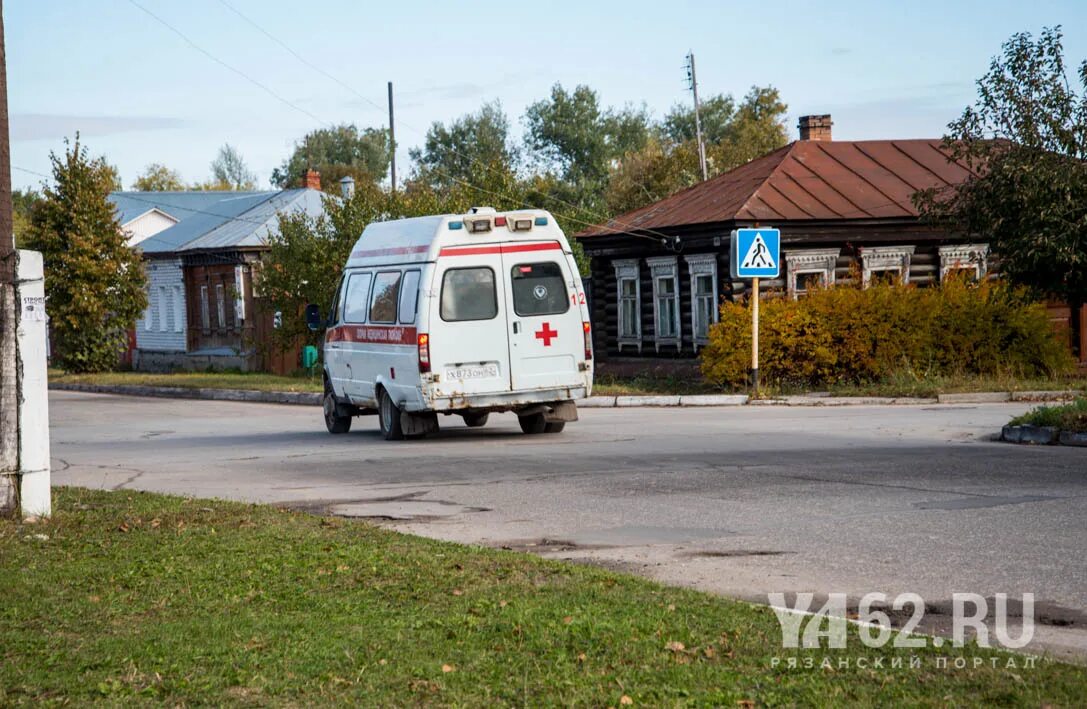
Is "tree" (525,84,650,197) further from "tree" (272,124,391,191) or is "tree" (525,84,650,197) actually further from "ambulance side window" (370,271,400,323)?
"ambulance side window" (370,271,400,323)

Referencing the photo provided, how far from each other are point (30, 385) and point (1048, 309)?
25.1m

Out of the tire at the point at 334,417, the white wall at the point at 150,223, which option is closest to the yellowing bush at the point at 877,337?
the tire at the point at 334,417

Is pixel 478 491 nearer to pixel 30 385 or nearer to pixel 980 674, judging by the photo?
pixel 30 385

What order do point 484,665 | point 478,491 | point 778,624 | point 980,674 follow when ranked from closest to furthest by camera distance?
point 980,674
point 484,665
point 778,624
point 478,491

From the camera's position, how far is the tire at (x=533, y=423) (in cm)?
1872

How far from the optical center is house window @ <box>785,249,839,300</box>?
2966 cm

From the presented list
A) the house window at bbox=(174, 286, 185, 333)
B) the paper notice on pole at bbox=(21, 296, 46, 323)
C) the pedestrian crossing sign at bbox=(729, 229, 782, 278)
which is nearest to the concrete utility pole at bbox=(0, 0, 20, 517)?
the paper notice on pole at bbox=(21, 296, 46, 323)

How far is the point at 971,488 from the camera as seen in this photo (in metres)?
11.5

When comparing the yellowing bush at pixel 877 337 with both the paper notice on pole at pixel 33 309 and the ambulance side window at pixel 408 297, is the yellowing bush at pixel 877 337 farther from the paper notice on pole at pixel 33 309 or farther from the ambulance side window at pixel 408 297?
the paper notice on pole at pixel 33 309

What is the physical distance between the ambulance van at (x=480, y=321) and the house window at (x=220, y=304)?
32.4 m

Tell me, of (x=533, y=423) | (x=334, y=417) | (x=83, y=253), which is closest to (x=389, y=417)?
(x=533, y=423)

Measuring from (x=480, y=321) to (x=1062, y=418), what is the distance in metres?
6.99

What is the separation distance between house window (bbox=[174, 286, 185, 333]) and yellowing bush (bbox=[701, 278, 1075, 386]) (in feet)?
99.2

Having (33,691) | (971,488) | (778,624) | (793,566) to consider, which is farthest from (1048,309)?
(33,691)
